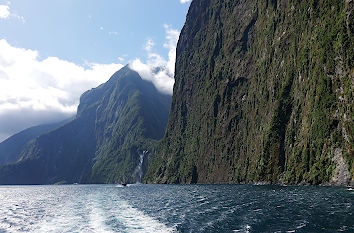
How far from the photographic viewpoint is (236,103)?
16100 cm

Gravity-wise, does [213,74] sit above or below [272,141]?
above

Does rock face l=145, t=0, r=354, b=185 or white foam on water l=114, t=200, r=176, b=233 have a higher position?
rock face l=145, t=0, r=354, b=185

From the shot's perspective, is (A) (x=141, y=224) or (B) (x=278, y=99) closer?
(A) (x=141, y=224)

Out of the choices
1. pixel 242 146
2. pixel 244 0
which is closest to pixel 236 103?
pixel 242 146

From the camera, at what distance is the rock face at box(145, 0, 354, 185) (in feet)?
262

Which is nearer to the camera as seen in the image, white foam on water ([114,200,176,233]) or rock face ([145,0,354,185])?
white foam on water ([114,200,176,233])

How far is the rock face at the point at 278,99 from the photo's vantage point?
7975 cm

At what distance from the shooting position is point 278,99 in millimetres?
113938

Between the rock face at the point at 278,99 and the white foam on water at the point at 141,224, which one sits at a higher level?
the rock face at the point at 278,99

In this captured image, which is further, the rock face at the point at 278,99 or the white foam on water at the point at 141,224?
the rock face at the point at 278,99

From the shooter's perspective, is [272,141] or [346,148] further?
[272,141]

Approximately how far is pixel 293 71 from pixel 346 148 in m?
46.7

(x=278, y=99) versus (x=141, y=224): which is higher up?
(x=278, y=99)

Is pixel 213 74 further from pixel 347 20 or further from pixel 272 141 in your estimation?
pixel 347 20
